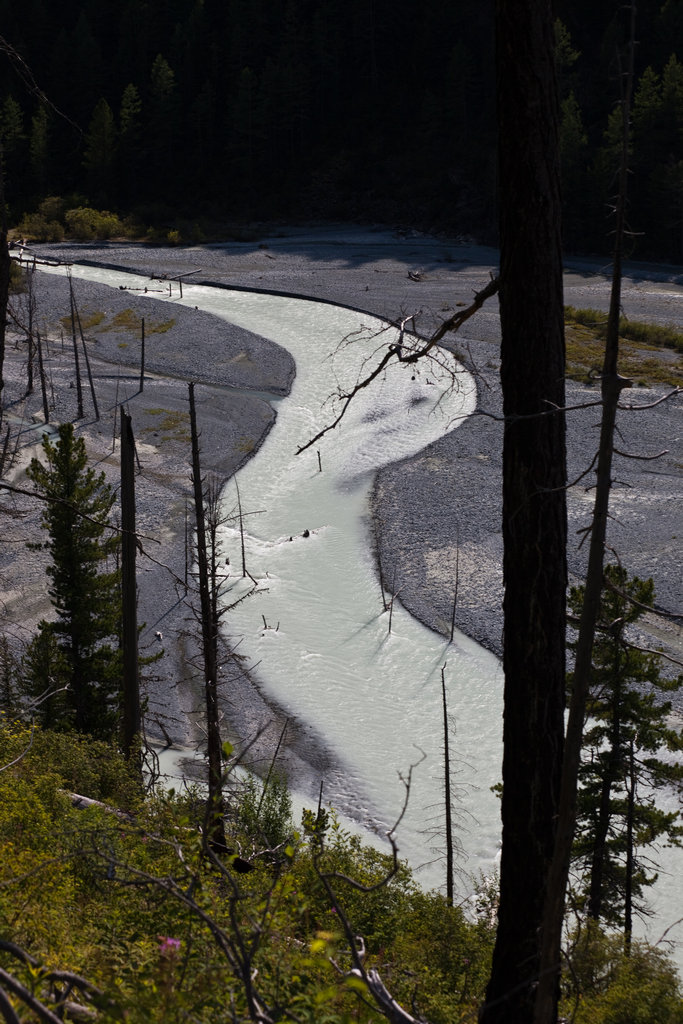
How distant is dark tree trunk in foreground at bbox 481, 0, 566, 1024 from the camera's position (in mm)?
4387

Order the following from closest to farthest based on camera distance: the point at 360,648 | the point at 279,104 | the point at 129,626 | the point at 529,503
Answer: the point at 529,503 < the point at 129,626 < the point at 360,648 < the point at 279,104

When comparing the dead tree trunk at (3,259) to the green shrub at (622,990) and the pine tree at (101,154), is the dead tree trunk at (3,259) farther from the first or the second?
the pine tree at (101,154)

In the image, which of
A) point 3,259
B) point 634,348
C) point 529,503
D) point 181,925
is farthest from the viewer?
point 634,348

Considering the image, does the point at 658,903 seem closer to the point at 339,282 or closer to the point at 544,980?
the point at 544,980

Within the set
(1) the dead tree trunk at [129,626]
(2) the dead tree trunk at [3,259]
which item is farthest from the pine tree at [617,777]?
(2) the dead tree trunk at [3,259]

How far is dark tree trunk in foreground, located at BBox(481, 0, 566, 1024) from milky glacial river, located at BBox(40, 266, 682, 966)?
13.7ft

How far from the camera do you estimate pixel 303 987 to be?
475 centimetres

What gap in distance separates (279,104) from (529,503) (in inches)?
3292

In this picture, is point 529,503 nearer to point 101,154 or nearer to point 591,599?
point 591,599

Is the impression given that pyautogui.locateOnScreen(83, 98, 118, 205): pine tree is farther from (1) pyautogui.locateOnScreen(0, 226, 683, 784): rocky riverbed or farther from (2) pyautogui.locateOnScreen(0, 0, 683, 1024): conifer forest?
(1) pyautogui.locateOnScreen(0, 226, 683, 784): rocky riverbed

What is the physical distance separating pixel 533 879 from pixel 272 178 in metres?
81.4

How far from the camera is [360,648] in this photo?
21.7 m

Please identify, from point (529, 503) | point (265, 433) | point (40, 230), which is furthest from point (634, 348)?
point (40, 230)

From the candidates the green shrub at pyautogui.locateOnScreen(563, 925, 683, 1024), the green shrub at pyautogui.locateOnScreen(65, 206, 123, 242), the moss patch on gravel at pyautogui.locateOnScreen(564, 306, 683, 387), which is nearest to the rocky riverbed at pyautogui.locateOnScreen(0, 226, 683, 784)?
the moss patch on gravel at pyautogui.locateOnScreen(564, 306, 683, 387)
